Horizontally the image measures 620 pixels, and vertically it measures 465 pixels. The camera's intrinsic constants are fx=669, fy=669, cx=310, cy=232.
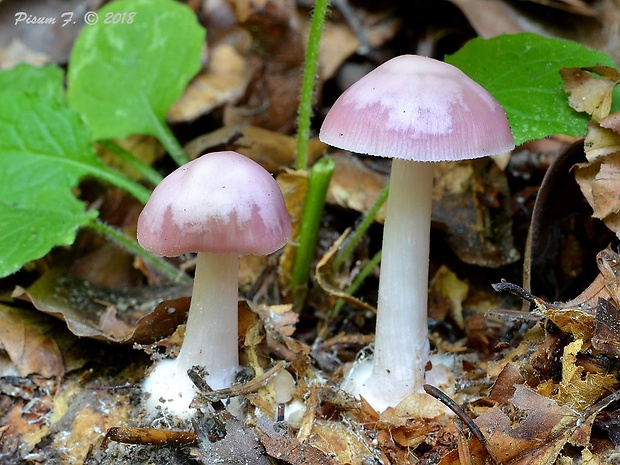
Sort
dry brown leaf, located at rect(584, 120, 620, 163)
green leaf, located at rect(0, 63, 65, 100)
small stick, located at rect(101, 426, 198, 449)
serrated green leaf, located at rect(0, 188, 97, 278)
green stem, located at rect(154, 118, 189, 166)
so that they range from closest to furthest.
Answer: small stick, located at rect(101, 426, 198, 449), dry brown leaf, located at rect(584, 120, 620, 163), serrated green leaf, located at rect(0, 188, 97, 278), green stem, located at rect(154, 118, 189, 166), green leaf, located at rect(0, 63, 65, 100)

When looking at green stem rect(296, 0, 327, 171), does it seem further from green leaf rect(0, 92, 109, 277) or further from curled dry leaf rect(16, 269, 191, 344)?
green leaf rect(0, 92, 109, 277)

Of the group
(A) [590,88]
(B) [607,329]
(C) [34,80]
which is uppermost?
(A) [590,88]

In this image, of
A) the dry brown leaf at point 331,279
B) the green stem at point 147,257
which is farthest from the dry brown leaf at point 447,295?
the green stem at point 147,257

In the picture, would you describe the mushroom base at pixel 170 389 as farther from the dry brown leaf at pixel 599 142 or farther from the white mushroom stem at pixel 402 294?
the dry brown leaf at pixel 599 142

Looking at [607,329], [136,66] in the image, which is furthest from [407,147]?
[136,66]

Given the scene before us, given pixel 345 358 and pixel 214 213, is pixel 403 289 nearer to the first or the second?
pixel 345 358

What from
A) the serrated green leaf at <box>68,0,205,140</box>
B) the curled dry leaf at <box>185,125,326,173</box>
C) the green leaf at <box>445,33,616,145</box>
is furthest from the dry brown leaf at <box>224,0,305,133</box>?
the green leaf at <box>445,33,616,145</box>

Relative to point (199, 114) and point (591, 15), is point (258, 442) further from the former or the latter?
point (591, 15)
